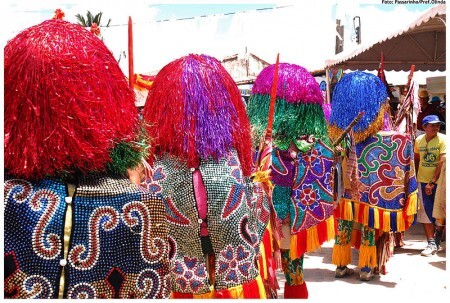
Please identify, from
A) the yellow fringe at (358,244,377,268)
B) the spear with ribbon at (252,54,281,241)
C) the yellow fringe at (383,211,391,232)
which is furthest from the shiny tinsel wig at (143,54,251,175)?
the yellow fringe at (358,244,377,268)

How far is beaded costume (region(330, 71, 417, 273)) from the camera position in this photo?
554 cm

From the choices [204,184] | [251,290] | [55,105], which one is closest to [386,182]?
[251,290]

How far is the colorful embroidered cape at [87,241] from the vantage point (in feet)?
6.35

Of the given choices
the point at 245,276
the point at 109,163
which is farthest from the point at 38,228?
the point at 245,276

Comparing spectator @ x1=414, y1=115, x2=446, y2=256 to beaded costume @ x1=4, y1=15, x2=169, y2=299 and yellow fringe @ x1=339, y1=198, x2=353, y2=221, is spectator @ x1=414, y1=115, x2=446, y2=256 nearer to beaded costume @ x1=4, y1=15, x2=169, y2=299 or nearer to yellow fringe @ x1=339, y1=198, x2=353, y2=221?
yellow fringe @ x1=339, y1=198, x2=353, y2=221

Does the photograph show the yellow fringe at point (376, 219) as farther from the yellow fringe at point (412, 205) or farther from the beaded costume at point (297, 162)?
the beaded costume at point (297, 162)

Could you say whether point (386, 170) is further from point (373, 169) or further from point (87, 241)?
point (87, 241)

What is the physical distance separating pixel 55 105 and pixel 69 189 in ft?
0.93

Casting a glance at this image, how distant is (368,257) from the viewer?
18.6 feet

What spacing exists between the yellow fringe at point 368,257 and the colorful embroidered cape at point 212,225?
3130mm

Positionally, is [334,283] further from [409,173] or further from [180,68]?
[180,68]

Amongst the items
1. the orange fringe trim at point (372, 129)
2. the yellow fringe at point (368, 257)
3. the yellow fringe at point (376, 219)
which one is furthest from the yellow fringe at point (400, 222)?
the orange fringe trim at point (372, 129)

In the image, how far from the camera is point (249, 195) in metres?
2.91

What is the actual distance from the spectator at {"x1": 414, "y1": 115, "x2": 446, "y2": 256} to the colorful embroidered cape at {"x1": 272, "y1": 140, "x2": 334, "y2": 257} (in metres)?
2.82
